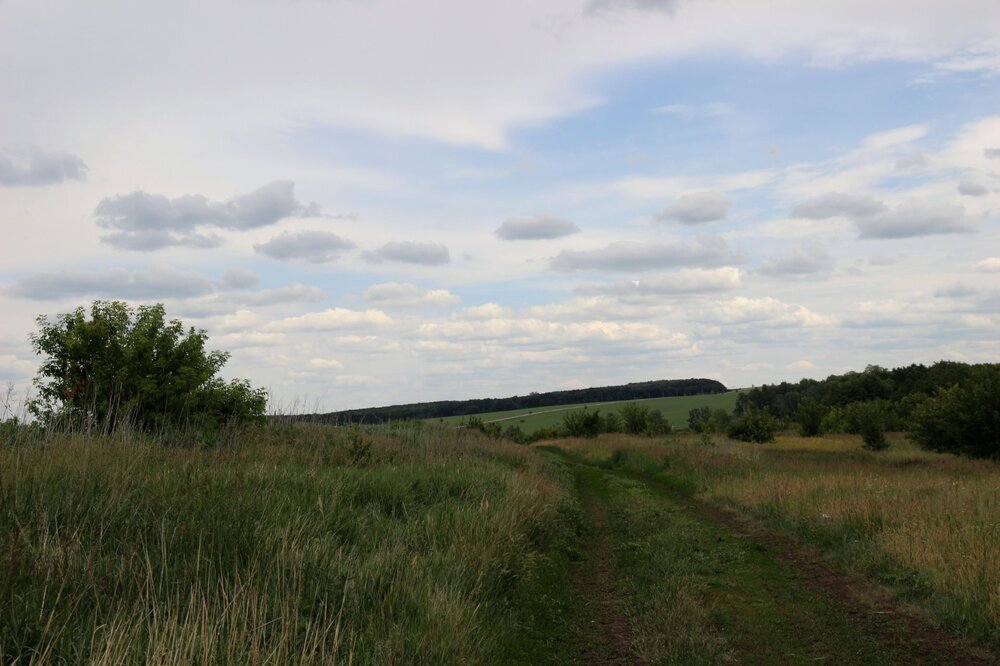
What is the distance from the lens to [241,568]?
21.0 feet

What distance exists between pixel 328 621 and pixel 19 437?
5.96 meters

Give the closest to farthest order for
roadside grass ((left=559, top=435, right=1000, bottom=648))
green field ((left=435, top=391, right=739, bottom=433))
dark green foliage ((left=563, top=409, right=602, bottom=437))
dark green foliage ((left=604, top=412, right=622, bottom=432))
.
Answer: roadside grass ((left=559, top=435, right=1000, bottom=648))
dark green foliage ((left=563, top=409, right=602, bottom=437))
dark green foliage ((left=604, top=412, right=622, bottom=432))
green field ((left=435, top=391, right=739, bottom=433))

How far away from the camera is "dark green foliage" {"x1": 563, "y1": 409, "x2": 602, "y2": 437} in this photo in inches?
2817

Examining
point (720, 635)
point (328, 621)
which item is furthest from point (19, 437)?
point (720, 635)

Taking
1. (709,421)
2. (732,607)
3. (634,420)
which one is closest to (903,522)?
(732,607)

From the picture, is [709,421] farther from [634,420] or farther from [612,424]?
[634,420]

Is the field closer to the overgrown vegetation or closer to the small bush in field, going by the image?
the overgrown vegetation

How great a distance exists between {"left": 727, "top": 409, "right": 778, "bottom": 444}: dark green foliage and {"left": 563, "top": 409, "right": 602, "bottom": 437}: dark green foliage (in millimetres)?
20697

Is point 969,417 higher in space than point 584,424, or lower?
higher

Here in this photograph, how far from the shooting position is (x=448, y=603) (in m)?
6.73

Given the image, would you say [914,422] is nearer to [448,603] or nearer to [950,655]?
[950,655]

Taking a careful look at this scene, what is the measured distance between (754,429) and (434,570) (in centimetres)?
4669

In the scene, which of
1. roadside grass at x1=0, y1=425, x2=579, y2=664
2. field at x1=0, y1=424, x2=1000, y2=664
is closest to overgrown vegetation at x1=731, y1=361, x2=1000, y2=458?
field at x1=0, y1=424, x2=1000, y2=664

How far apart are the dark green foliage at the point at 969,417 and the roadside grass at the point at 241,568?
25.8 metres
